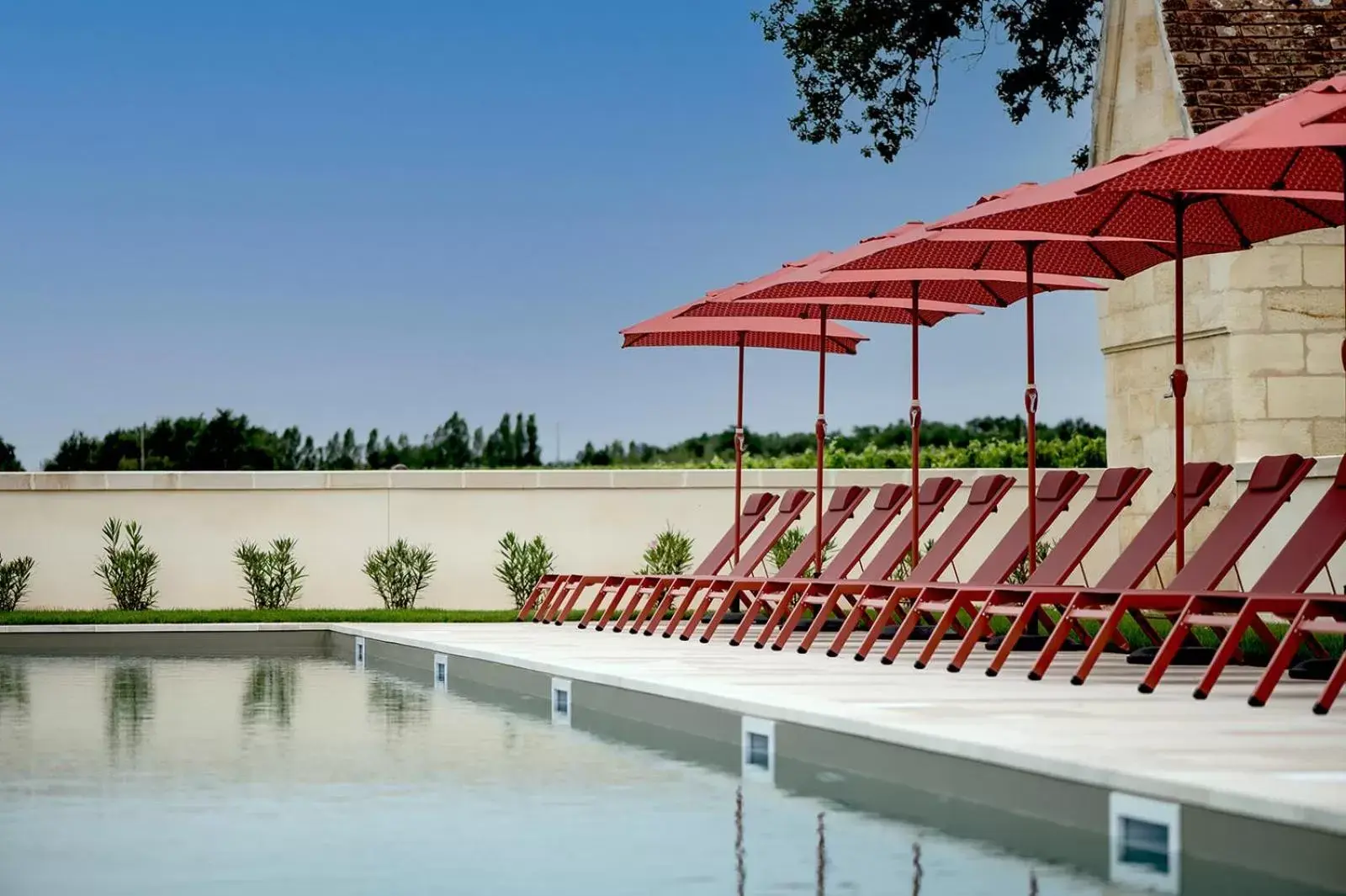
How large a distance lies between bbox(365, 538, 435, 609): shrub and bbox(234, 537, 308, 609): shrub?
0.88m

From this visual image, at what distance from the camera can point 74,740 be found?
8.09m

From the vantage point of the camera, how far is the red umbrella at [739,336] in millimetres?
14219

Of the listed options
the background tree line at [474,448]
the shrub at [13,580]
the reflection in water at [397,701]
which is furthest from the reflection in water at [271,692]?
the background tree line at [474,448]

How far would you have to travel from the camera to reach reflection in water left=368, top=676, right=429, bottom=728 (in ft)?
30.0

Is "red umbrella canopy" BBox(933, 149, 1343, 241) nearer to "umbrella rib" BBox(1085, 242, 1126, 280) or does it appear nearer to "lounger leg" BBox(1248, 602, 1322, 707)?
"umbrella rib" BBox(1085, 242, 1126, 280)

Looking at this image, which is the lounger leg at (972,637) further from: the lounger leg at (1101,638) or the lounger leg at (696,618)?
the lounger leg at (696,618)

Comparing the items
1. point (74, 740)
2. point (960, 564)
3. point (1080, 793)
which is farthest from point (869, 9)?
point (1080, 793)

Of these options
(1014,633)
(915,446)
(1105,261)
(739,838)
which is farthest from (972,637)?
(739,838)

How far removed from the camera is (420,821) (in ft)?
18.9

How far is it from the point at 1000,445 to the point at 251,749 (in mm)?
18630

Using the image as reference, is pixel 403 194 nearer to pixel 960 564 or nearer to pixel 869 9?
pixel 869 9

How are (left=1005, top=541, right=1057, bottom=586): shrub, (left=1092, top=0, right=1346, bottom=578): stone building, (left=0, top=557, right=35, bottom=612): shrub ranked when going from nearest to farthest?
(left=1092, top=0, right=1346, bottom=578): stone building, (left=1005, top=541, right=1057, bottom=586): shrub, (left=0, top=557, right=35, bottom=612): shrub

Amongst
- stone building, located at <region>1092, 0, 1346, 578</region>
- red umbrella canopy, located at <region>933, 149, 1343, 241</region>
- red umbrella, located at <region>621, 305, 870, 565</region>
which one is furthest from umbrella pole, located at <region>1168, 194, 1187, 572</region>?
stone building, located at <region>1092, 0, 1346, 578</region>

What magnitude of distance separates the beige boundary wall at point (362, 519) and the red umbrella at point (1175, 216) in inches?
360
